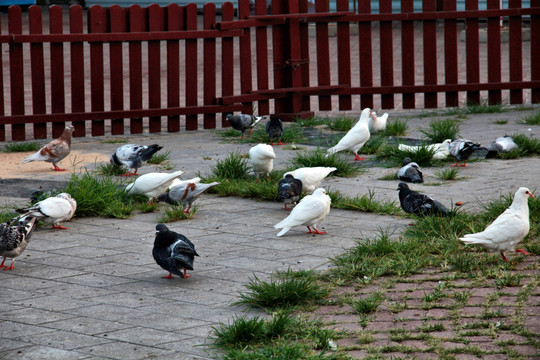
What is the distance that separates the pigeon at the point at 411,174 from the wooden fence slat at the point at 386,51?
4.50 m

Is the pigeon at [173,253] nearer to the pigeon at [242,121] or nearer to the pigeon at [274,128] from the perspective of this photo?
the pigeon at [274,128]

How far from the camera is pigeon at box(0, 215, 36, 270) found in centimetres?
559

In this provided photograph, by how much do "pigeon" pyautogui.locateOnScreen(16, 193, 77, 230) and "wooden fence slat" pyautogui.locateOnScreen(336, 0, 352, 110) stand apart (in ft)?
21.0

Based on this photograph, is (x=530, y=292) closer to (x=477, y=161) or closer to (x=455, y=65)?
(x=477, y=161)

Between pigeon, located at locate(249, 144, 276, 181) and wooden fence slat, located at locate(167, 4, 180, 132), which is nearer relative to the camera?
pigeon, located at locate(249, 144, 276, 181)

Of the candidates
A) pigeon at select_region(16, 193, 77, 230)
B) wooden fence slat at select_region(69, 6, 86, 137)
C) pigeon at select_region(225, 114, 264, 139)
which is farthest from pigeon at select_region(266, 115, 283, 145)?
pigeon at select_region(16, 193, 77, 230)

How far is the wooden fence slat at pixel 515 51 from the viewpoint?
40.6 feet

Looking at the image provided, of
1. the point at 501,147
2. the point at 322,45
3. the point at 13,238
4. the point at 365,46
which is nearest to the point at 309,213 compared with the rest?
the point at 13,238

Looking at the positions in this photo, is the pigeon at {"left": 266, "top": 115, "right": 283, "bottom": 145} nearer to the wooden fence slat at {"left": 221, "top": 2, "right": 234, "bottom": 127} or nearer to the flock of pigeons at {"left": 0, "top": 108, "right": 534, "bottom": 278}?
the flock of pigeons at {"left": 0, "top": 108, "right": 534, "bottom": 278}

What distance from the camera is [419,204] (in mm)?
6461

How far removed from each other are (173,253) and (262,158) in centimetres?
278

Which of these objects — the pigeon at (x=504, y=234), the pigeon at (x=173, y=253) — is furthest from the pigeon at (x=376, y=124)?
the pigeon at (x=173, y=253)

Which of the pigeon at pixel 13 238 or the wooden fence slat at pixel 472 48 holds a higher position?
the wooden fence slat at pixel 472 48

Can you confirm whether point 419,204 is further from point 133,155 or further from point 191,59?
point 191,59
